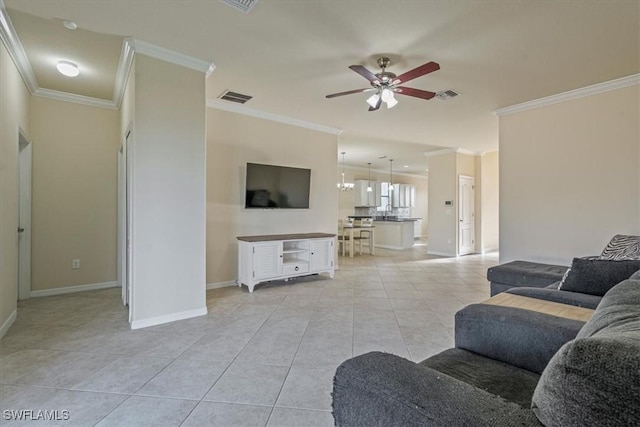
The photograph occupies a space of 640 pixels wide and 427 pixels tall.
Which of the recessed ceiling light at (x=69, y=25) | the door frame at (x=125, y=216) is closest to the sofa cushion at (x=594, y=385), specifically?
the door frame at (x=125, y=216)

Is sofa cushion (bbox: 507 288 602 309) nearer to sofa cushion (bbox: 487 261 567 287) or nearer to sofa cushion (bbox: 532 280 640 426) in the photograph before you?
sofa cushion (bbox: 487 261 567 287)

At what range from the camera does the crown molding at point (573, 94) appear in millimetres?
3589

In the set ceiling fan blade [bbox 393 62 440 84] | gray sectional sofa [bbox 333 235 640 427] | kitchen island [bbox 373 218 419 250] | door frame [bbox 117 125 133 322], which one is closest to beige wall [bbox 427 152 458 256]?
kitchen island [bbox 373 218 419 250]

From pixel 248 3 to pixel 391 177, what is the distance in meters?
10.2

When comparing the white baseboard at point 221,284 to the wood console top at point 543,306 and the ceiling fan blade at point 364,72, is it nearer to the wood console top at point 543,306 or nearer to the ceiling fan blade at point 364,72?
the ceiling fan blade at point 364,72

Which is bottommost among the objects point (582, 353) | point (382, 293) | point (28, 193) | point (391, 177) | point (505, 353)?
point (382, 293)

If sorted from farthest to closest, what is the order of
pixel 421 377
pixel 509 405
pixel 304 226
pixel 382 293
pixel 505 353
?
pixel 304 226, pixel 382 293, pixel 505 353, pixel 421 377, pixel 509 405

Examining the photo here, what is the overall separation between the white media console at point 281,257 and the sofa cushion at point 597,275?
3.22 metres

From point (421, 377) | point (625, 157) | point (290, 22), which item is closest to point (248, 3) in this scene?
point (290, 22)

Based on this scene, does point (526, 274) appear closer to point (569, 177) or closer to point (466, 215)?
point (569, 177)

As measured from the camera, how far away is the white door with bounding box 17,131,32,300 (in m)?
3.79

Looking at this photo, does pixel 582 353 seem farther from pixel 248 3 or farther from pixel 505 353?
pixel 248 3

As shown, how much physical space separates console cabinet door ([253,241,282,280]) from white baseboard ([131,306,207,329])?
3.49 feet

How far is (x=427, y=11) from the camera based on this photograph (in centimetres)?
242
